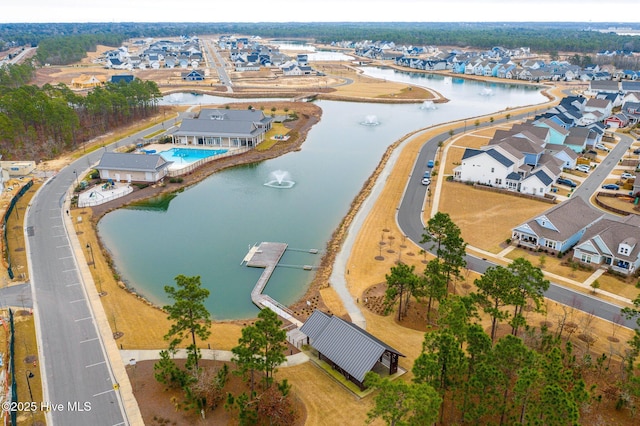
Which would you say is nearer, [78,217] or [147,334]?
[147,334]

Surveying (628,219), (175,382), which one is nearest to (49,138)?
(175,382)

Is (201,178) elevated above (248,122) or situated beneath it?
situated beneath

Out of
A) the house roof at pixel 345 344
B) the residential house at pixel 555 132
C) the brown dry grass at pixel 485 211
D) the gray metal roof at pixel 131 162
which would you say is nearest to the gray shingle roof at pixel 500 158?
the brown dry grass at pixel 485 211

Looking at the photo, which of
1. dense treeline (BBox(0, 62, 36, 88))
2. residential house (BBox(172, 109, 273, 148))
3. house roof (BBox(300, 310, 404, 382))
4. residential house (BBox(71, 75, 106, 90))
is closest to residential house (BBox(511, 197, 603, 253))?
house roof (BBox(300, 310, 404, 382))

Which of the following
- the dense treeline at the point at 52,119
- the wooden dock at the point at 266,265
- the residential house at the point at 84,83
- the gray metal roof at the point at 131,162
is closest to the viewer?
the wooden dock at the point at 266,265

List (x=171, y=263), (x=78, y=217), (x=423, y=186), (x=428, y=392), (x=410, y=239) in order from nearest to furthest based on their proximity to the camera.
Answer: (x=428, y=392), (x=171, y=263), (x=410, y=239), (x=78, y=217), (x=423, y=186)

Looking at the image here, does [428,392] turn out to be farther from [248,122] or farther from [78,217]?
[248,122]

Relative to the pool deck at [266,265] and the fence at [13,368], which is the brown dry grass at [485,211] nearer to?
the pool deck at [266,265]
